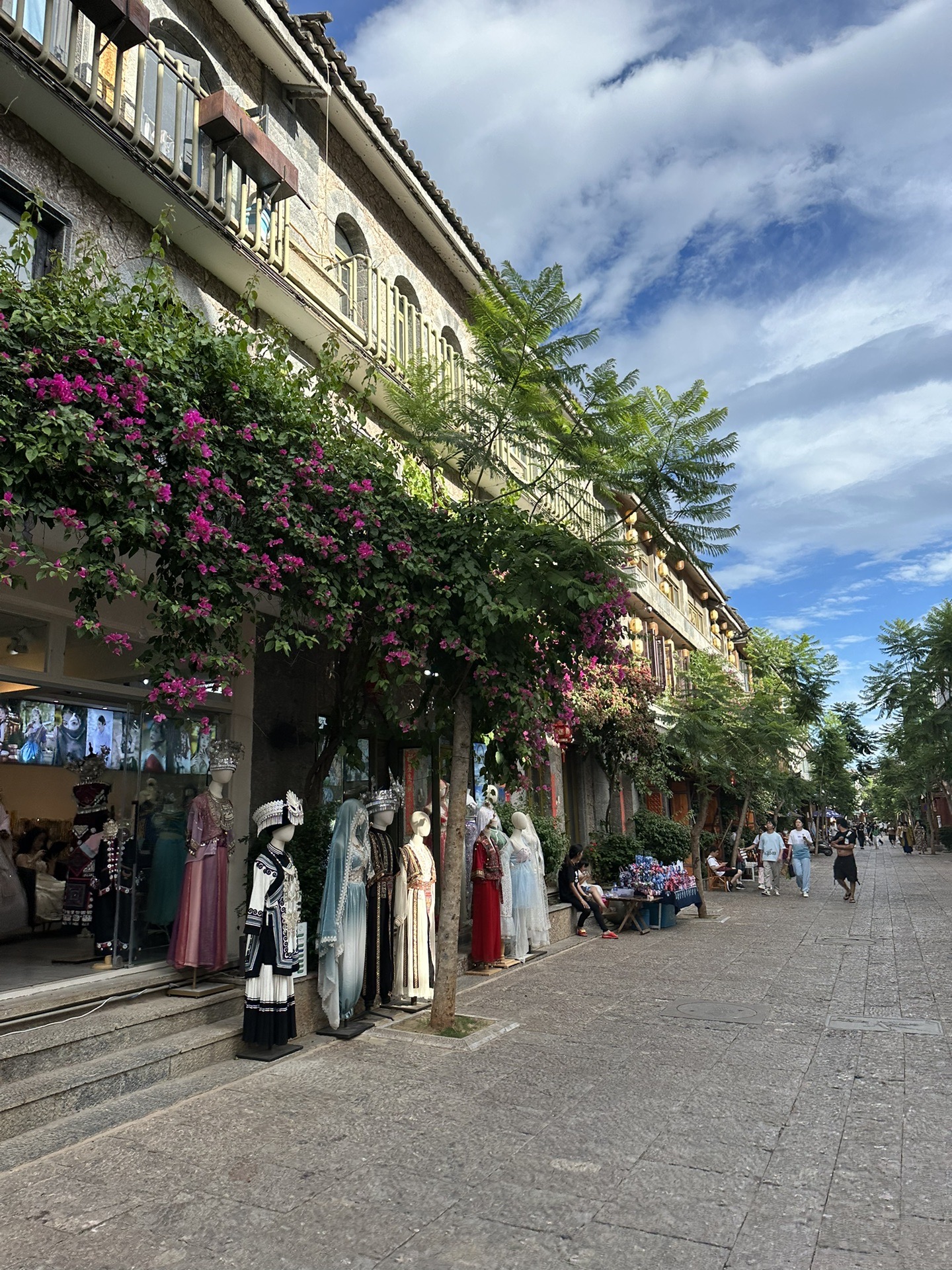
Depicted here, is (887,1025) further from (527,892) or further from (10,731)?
(10,731)

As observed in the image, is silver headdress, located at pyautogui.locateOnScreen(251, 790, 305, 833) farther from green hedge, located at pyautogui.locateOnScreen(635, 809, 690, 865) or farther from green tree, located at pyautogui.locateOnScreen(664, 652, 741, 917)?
green tree, located at pyautogui.locateOnScreen(664, 652, 741, 917)

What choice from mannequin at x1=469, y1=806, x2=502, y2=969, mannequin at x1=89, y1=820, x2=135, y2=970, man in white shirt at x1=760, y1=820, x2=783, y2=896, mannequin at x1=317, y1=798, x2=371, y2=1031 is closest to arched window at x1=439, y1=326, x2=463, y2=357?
mannequin at x1=469, y1=806, x2=502, y2=969

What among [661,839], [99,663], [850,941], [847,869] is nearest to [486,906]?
[99,663]

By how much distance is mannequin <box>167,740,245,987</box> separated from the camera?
7.20m

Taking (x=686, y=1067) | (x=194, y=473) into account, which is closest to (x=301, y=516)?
(x=194, y=473)

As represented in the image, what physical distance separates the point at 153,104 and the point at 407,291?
5.70 m

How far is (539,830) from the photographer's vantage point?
13.0m

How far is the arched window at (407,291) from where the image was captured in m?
13.3

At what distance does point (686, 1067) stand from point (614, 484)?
4595mm

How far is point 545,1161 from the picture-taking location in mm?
4426

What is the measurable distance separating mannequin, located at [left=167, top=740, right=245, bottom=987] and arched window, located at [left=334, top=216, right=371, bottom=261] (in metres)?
7.80

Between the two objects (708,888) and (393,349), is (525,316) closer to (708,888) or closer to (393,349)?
(393,349)

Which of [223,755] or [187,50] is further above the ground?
[187,50]

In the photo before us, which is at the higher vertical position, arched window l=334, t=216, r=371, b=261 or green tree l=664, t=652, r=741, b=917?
arched window l=334, t=216, r=371, b=261
